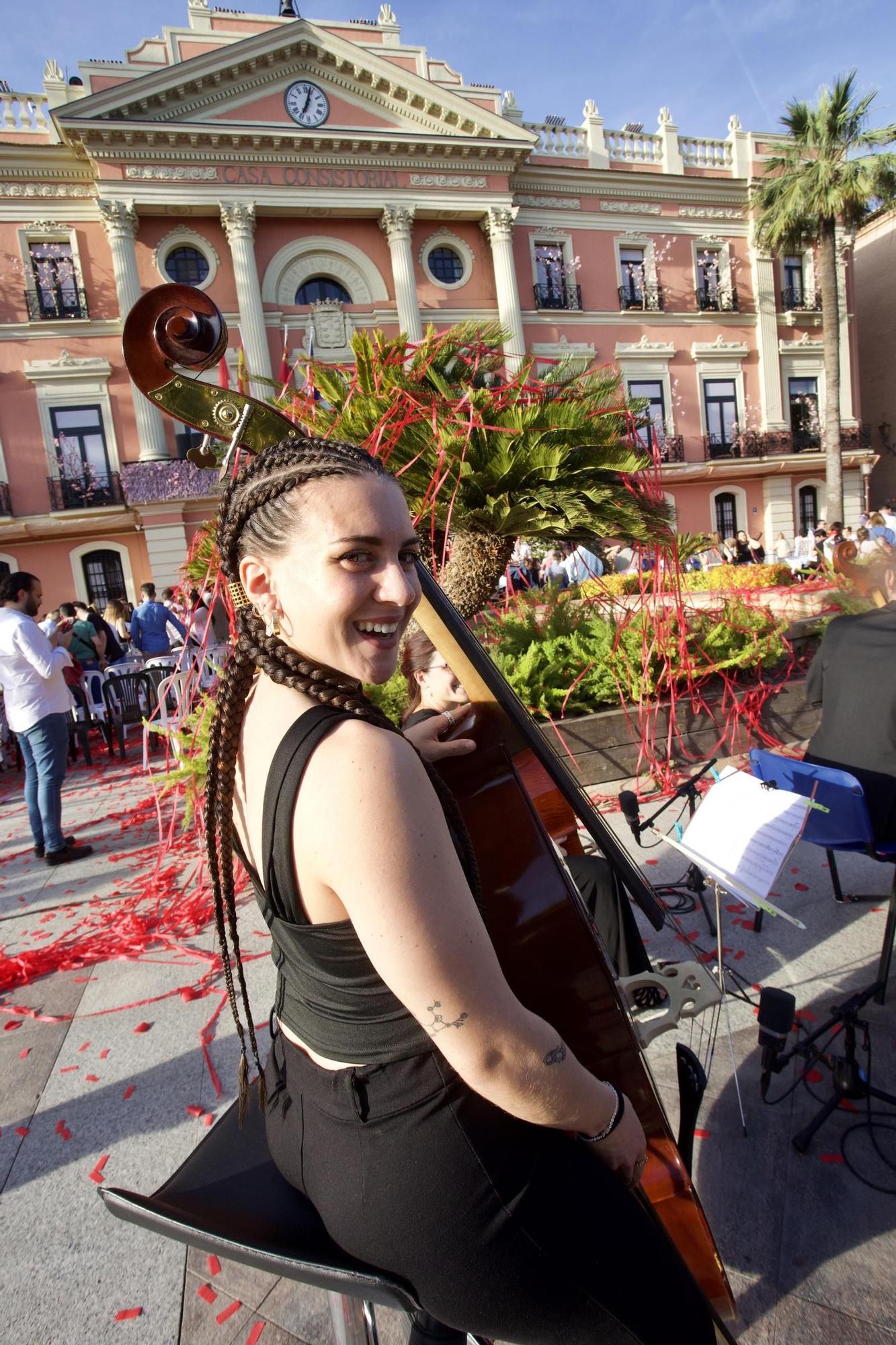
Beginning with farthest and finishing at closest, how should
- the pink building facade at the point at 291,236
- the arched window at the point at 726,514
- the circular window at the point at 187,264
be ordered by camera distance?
the arched window at the point at 726,514 → the circular window at the point at 187,264 → the pink building facade at the point at 291,236

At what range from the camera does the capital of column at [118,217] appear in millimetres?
17859

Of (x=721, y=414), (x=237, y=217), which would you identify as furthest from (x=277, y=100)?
(x=721, y=414)

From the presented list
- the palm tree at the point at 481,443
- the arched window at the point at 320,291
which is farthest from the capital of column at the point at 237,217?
the palm tree at the point at 481,443

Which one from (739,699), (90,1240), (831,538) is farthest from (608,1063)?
(831,538)

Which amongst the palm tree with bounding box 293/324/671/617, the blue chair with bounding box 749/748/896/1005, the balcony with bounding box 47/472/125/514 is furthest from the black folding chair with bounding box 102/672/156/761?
the balcony with bounding box 47/472/125/514

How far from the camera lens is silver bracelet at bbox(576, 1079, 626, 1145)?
1.08 meters

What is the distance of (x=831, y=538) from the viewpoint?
13391mm

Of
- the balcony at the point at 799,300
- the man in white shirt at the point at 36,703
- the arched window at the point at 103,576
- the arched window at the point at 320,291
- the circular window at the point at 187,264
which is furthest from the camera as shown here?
the balcony at the point at 799,300

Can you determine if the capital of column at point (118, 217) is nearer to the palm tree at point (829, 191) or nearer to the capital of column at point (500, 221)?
the capital of column at point (500, 221)

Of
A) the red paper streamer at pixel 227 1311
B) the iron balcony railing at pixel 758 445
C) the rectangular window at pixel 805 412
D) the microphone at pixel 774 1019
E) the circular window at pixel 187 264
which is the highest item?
the circular window at pixel 187 264

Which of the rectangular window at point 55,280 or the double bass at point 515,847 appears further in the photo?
the rectangular window at point 55,280

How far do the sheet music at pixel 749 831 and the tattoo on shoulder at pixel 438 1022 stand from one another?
56.0 inches

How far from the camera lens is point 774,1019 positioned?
2002 millimetres

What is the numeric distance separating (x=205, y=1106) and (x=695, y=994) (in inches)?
71.9
